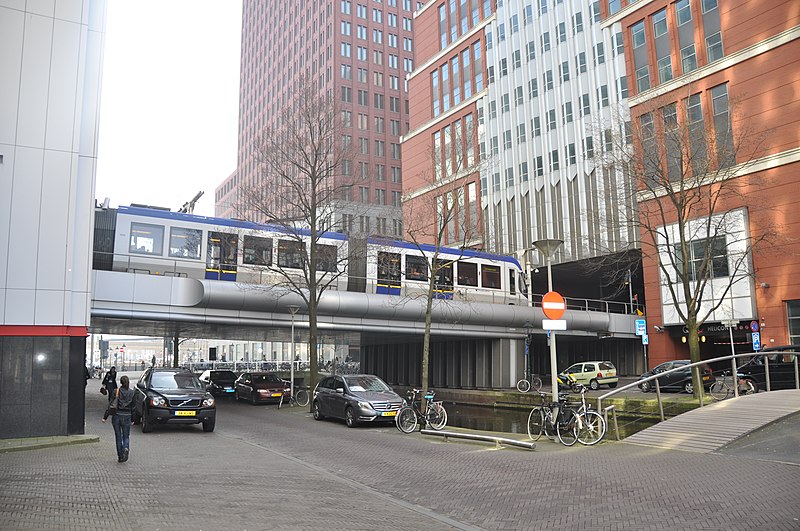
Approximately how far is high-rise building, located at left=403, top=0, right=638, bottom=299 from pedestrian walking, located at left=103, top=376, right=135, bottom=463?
33.7 m

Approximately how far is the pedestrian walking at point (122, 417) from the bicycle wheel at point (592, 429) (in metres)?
9.17

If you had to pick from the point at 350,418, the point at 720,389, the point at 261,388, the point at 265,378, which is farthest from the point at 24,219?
the point at 720,389

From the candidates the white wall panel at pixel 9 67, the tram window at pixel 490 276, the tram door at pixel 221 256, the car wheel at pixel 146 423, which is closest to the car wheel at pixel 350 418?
the car wheel at pixel 146 423

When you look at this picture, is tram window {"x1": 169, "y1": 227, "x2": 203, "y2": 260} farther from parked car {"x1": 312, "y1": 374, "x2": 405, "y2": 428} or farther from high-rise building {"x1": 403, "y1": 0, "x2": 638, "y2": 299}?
high-rise building {"x1": 403, "y1": 0, "x2": 638, "y2": 299}

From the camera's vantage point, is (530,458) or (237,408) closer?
(530,458)

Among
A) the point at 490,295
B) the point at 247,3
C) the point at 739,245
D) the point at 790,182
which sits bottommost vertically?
the point at 490,295

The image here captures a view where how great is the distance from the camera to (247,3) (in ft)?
435

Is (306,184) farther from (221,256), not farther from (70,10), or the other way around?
→ (70,10)

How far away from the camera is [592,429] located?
13648mm

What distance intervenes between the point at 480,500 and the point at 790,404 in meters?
9.13

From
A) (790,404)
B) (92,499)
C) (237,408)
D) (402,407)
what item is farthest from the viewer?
(237,408)

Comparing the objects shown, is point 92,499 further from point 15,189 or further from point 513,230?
point 513,230

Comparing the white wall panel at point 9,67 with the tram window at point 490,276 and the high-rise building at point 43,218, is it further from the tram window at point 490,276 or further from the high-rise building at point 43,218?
the tram window at point 490,276

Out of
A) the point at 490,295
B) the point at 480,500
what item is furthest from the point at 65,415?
the point at 490,295
